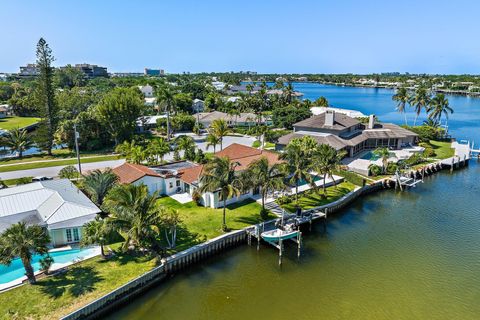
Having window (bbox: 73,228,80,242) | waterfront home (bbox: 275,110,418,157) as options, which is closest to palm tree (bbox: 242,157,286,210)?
window (bbox: 73,228,80,242)

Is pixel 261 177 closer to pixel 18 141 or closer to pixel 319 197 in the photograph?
pixel 319 197

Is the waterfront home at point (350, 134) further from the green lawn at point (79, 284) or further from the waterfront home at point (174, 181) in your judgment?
the green lawn at point (79, 284)

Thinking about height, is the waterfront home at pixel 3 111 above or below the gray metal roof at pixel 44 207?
above

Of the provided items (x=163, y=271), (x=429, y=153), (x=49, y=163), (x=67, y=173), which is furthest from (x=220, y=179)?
(x=429, y=153)

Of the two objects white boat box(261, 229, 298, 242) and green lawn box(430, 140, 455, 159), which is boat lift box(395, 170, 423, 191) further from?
white boat box(261, 229, 298, 242)

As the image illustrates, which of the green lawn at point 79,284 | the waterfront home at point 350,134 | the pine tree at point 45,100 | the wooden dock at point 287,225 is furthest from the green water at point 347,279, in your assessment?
the pine tree at point 45,100

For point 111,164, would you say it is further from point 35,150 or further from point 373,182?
point 373,182
